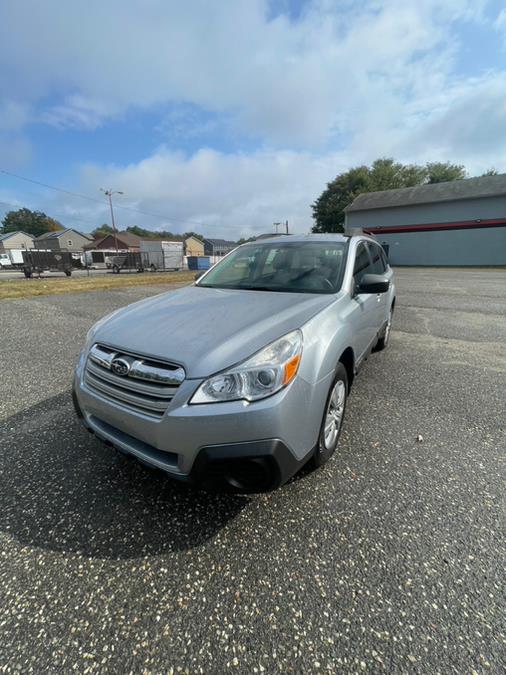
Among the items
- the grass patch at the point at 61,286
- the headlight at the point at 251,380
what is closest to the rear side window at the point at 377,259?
the headlight at the point at 251,380

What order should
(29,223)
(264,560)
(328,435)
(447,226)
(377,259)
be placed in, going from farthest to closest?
(29,223) → (447,226) → (377,259) → (328,435) → (264,560)

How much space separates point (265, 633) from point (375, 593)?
543 mm

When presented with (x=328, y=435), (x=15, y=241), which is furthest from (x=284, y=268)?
(x=15, y=241)

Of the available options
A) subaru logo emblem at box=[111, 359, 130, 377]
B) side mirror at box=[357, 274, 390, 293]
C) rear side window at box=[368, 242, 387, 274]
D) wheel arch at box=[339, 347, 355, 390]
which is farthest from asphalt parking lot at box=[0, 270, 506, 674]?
rear side window at box=[368, 242, 387, 274]

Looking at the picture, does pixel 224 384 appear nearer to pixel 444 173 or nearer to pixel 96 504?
pixel 96 504

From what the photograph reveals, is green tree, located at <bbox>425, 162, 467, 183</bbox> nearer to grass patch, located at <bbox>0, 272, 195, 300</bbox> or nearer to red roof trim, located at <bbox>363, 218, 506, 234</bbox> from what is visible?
red roof trim, located at <bbox>363, 218, 506, 234</bbox>

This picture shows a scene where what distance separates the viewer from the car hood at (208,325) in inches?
66.2

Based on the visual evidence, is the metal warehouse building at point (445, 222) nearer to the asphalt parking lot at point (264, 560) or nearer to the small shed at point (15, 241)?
the asphalt parking lot at point (264, 560)

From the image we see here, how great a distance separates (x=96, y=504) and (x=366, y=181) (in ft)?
179

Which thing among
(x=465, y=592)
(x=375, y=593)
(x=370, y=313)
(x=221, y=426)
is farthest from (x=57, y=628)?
(x=370, y=313)

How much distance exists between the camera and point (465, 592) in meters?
1.45

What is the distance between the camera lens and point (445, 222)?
33.5 m

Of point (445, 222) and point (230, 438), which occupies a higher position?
point (445, 222)

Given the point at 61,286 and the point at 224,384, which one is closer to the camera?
the point at 224,384
